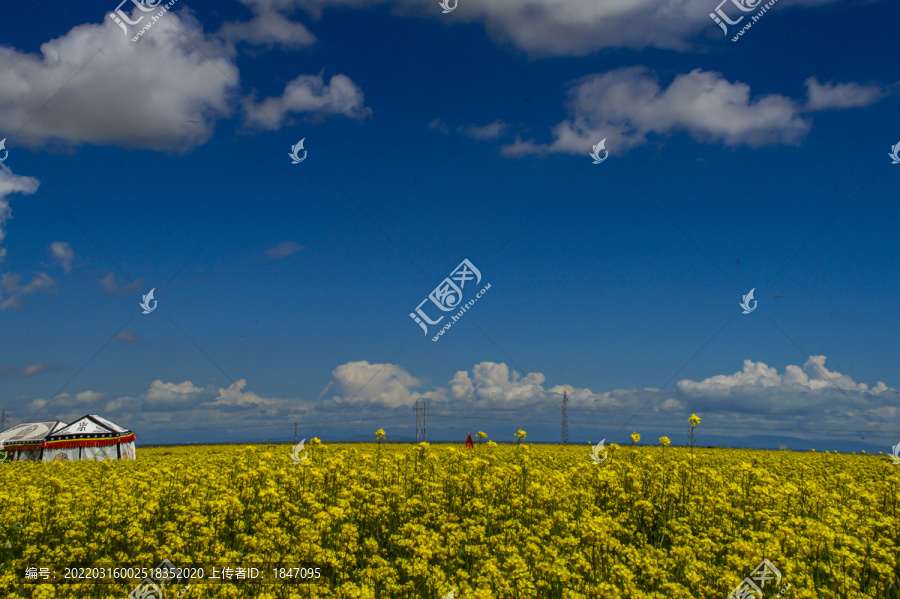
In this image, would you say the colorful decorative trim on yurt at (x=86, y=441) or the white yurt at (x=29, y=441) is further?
the white yurt at (x=29, y=441)

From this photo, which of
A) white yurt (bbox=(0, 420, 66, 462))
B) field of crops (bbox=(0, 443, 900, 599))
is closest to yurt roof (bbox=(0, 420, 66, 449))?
white yurt (bbox=(0, 420, 66, 462))

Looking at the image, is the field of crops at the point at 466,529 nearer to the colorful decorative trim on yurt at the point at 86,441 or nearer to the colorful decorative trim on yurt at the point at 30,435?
the colorful decorative trim on yurt at the point at 86,441

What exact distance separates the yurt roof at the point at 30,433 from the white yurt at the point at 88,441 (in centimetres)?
98

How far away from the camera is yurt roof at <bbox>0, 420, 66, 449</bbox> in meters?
37.8

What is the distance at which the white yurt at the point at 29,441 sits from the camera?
123 ft

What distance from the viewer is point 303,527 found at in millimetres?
9164

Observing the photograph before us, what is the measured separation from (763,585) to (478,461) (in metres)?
6.43

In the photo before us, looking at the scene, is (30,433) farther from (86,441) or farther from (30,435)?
(86,441)

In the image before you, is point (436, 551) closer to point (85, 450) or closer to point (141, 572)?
point (141, 572)

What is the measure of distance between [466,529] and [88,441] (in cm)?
3857

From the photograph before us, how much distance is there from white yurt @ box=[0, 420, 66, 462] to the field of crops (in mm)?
27693

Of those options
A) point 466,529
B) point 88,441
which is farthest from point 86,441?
point 466,529

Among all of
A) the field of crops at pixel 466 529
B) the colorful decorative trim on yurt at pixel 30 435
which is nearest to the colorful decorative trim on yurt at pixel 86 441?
the colorful decorative trim on yurt at pixel 30 435

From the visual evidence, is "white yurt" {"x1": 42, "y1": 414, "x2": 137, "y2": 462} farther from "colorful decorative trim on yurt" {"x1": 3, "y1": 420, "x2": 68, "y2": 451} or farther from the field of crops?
the field of crops
